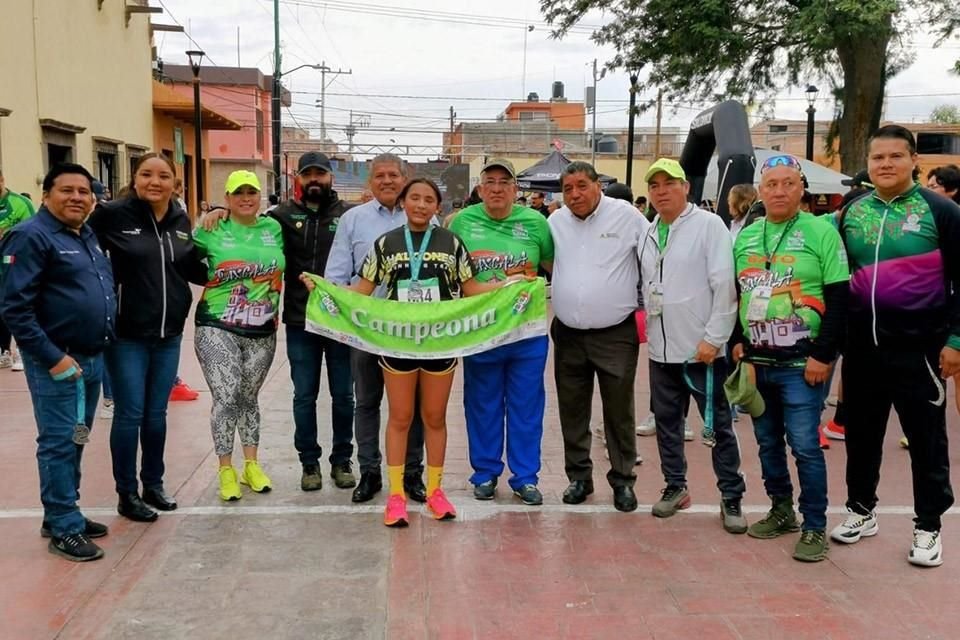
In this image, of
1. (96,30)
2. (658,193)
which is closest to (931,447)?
(658,193)

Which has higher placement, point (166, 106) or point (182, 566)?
point (166, 106)

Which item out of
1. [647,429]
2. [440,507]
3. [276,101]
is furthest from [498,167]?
[276,101]

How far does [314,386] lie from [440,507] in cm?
113

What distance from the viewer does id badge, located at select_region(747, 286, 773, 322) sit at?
4.32 metres

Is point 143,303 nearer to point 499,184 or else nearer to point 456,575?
point 499,184

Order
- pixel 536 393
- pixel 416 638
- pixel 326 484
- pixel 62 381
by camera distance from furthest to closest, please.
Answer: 1. pixel 326 484
2. pixel 536 393
3. pixel 62 381
4. pixel 416 638

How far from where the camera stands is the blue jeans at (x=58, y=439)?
13.7 ft

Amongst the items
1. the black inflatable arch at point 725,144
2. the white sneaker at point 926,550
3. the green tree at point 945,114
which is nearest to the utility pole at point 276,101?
the black inflatable arch at point 725,144

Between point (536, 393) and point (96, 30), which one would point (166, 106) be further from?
point (536, 393)

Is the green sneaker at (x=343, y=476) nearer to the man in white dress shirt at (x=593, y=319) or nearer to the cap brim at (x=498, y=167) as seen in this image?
the man in white dress shirt at (x=593, y=319)

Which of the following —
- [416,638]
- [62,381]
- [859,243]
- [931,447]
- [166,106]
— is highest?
[166,106]

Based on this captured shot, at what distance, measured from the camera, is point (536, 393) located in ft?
16.9

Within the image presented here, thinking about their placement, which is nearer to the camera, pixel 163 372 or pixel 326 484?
pixel 163 372

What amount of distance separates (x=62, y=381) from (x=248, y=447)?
54.9 inches
